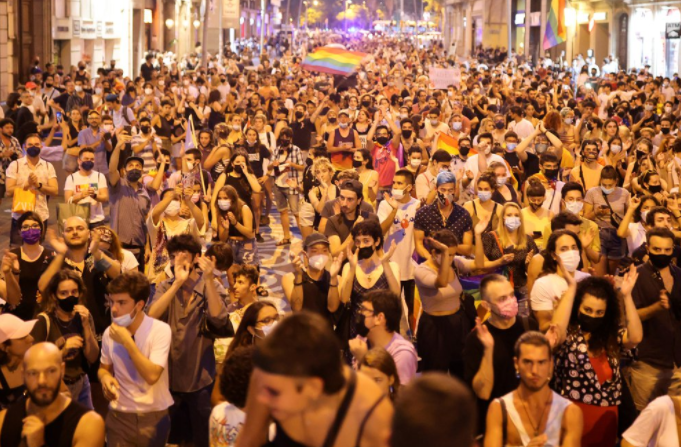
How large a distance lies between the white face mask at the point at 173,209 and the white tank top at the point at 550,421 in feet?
18.3

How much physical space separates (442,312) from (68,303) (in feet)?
9.48

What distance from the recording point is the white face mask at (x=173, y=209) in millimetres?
10367

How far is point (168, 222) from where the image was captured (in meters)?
10.4

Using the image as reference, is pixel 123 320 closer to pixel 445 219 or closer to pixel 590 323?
pixel 590 323

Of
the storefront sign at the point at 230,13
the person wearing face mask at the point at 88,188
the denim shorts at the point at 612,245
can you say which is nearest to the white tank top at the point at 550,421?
the denim shorts at the point at 612,245

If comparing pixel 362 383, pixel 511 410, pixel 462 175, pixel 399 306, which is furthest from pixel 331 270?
pixel 462 175

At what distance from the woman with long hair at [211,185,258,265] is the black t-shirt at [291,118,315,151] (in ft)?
23.2

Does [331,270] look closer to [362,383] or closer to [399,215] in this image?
[399,215]

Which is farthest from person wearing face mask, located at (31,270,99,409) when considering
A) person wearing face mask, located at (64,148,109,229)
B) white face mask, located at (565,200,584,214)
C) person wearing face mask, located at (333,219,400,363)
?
white face mask, located at (565,200,584,214)

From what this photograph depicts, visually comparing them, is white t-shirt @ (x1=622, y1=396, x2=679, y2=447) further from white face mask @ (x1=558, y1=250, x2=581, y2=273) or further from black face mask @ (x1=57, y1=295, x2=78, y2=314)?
black face mask @ (x1=57, y1=295, x2=78, y2=314)

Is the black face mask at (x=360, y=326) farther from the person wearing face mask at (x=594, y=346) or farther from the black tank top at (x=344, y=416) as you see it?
the black tank top at (x=344, y=416)

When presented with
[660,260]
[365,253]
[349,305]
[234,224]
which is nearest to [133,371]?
[349,305]

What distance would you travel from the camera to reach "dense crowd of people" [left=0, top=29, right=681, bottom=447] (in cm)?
381

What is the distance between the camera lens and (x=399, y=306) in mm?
6734
